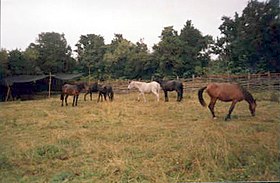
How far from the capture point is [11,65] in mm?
3902

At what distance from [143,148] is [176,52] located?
1554mm

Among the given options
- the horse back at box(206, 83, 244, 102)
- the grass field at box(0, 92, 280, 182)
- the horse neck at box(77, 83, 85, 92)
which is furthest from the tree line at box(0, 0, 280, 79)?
the horse neck at box(77, 83, 85, 92)

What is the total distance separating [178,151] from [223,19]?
1.93m

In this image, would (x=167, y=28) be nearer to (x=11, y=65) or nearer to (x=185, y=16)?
(x=185, y=16)

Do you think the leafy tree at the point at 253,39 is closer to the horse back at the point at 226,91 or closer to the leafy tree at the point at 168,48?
the leafy tree at the point at 168,48

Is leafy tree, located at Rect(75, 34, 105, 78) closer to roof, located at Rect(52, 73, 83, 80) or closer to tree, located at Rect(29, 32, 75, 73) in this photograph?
tree, located at Rect(29, 32, 75, 73)

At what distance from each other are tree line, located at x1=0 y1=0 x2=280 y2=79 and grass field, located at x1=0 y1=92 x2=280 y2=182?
80cm

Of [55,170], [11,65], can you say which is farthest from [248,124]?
[11,65]

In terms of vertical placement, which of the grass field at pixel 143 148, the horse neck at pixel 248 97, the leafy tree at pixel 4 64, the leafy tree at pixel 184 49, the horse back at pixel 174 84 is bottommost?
→ the grass field at pixel 143 148

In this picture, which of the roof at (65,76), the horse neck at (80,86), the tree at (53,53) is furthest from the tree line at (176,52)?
the horse neck at (80,86)

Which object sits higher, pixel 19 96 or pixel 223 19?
pixel 223 19

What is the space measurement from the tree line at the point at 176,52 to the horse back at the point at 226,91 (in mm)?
398

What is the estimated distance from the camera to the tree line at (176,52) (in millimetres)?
3617

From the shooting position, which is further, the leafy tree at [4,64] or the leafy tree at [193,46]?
the leafy tree at [193,46]
